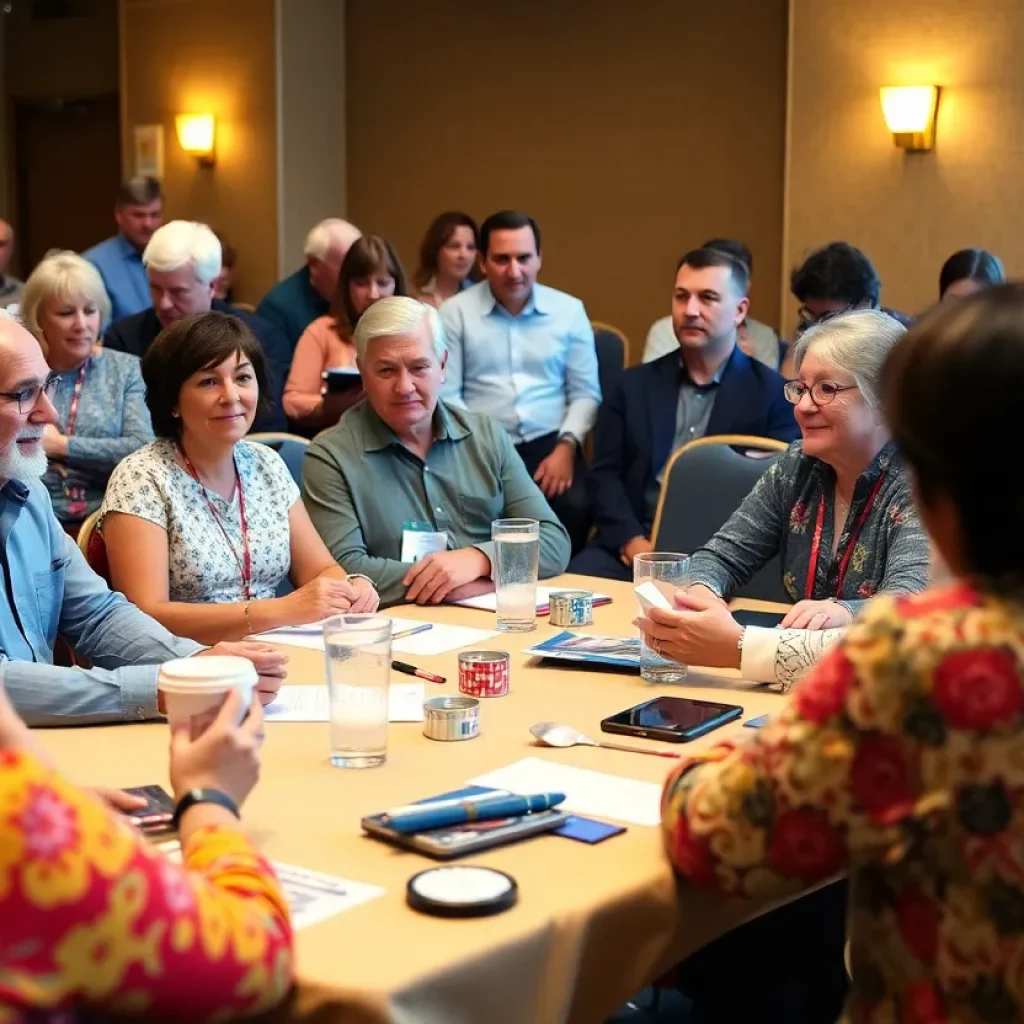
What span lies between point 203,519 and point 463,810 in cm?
145

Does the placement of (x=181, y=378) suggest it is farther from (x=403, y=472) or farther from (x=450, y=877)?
(x=450, y=877)

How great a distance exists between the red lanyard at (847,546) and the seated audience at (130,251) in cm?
436

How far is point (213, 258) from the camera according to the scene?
504 centimetres

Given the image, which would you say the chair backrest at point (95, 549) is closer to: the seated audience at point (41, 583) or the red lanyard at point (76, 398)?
the seated audience at point (41, 583)

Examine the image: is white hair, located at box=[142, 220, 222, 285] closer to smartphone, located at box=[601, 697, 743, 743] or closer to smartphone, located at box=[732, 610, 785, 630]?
smartphone, located at box=[732, 610, 785, 630]

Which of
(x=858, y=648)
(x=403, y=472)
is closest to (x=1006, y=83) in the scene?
(x=403, y=472)

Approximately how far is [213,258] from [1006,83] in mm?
3207

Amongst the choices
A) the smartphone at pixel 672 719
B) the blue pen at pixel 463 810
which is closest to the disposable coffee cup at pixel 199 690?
the blue pen at pixel 463 810

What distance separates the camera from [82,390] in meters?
4.46

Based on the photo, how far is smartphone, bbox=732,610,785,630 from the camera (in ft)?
9.00

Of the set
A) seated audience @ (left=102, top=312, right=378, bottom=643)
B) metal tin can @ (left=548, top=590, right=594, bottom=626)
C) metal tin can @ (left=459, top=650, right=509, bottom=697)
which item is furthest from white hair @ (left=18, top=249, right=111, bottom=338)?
metal tin can @ (left=459, top=650, right=509, bottom=697)

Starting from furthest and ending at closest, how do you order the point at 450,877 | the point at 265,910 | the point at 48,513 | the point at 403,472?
1. the point at 403,472
2. the point at 48,513
3. the point at 450,877
4. the point at 265,910

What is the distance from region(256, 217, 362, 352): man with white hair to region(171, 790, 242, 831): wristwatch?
4.77 m

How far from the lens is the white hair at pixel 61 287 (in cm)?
442
